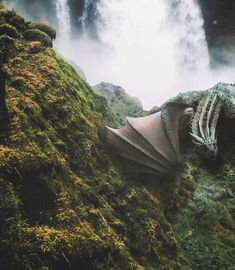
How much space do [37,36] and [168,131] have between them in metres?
2.65

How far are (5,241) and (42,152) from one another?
3.96 ft

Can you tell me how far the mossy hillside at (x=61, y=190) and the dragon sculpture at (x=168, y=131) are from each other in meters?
0.32

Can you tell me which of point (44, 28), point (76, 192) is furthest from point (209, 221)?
point (44, 28)

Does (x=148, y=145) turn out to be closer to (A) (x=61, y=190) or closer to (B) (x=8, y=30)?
(A) (x=61, y=190)

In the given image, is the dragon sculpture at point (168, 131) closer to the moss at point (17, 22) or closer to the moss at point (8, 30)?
the moss at point (8, 30)

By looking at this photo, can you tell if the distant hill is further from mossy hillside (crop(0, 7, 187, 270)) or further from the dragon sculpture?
mossy hillside (crop(0, 7, 187, 270))

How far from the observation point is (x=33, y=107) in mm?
4469

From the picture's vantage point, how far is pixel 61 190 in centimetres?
386

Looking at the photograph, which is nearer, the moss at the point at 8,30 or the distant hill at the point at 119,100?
the moss at the point at 8,30

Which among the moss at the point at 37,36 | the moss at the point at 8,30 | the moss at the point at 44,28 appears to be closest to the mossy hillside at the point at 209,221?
the moss at the point at 37,36

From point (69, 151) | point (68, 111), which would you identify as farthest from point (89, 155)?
point (68, 111)

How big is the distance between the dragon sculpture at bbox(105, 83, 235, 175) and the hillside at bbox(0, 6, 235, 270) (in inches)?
10.1

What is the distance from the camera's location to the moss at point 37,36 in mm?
5770

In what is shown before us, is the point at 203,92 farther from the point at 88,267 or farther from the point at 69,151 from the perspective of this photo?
the point at 88,267
